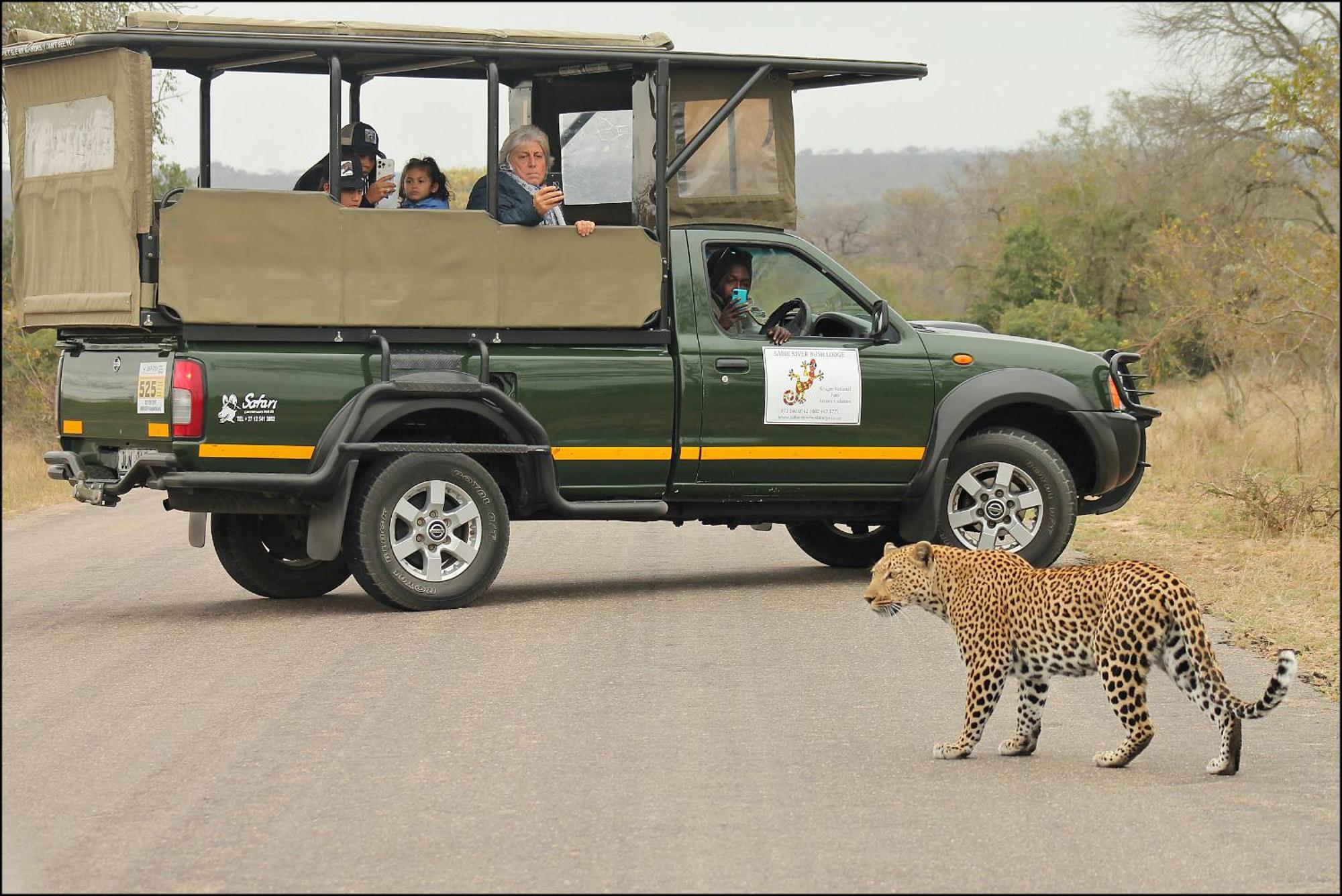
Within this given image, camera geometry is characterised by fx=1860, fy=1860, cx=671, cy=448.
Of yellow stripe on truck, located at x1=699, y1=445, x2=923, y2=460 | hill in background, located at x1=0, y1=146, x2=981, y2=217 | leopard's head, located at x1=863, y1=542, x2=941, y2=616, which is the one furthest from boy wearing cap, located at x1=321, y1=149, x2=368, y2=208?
hill in background, located at x1=0, y1=146, x2=981, y2=217

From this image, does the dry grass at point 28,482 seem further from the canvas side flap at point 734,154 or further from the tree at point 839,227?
the tree at point 839,227

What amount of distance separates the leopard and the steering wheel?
4152mm

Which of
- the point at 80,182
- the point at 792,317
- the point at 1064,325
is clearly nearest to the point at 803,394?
the point at 792,317

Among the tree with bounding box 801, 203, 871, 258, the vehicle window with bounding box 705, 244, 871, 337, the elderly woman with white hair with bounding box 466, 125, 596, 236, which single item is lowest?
the vehicle window with bounding box 705, 244, 871, 337

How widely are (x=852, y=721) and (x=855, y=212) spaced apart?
73925 millimetres

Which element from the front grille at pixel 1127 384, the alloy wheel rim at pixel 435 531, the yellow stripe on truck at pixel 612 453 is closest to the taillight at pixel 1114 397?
the front grille at pixel 1127 384

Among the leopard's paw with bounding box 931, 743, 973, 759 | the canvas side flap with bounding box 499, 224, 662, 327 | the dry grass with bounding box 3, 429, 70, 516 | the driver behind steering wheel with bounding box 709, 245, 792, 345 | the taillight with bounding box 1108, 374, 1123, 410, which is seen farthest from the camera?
the dry grass with bounding box 3, 429, 70, 516

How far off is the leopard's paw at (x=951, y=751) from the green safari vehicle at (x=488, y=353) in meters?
4.10

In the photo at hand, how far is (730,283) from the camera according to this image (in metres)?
11.2

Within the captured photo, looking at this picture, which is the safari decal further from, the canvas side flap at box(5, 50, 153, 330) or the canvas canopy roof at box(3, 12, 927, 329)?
the canvas side flap at box(5, 50, 153, 330)

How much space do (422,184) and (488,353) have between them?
1459 millimetres

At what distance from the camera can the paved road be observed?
17.3 ft

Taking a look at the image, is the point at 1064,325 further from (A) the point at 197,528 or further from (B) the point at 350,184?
(A) the point at 197,528

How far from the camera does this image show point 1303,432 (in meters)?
17.6
